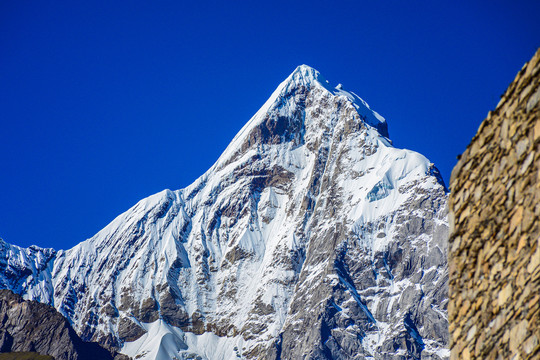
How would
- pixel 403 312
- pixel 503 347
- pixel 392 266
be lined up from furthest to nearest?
pixel 392 266
pixel 403 312
pixel 503 347

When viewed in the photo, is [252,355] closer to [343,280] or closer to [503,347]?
[343,280]

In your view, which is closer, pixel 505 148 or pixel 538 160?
pixel 538 160

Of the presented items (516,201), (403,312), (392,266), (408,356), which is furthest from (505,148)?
(392,266)

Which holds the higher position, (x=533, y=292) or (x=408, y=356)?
(x=408, y=356)

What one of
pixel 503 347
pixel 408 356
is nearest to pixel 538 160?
pixel 503 347

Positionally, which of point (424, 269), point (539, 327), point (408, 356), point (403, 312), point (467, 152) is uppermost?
point (424, 269)

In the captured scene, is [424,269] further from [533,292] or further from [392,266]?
[533,292]

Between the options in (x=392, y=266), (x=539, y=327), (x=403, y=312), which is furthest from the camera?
(x=392, y=266)
